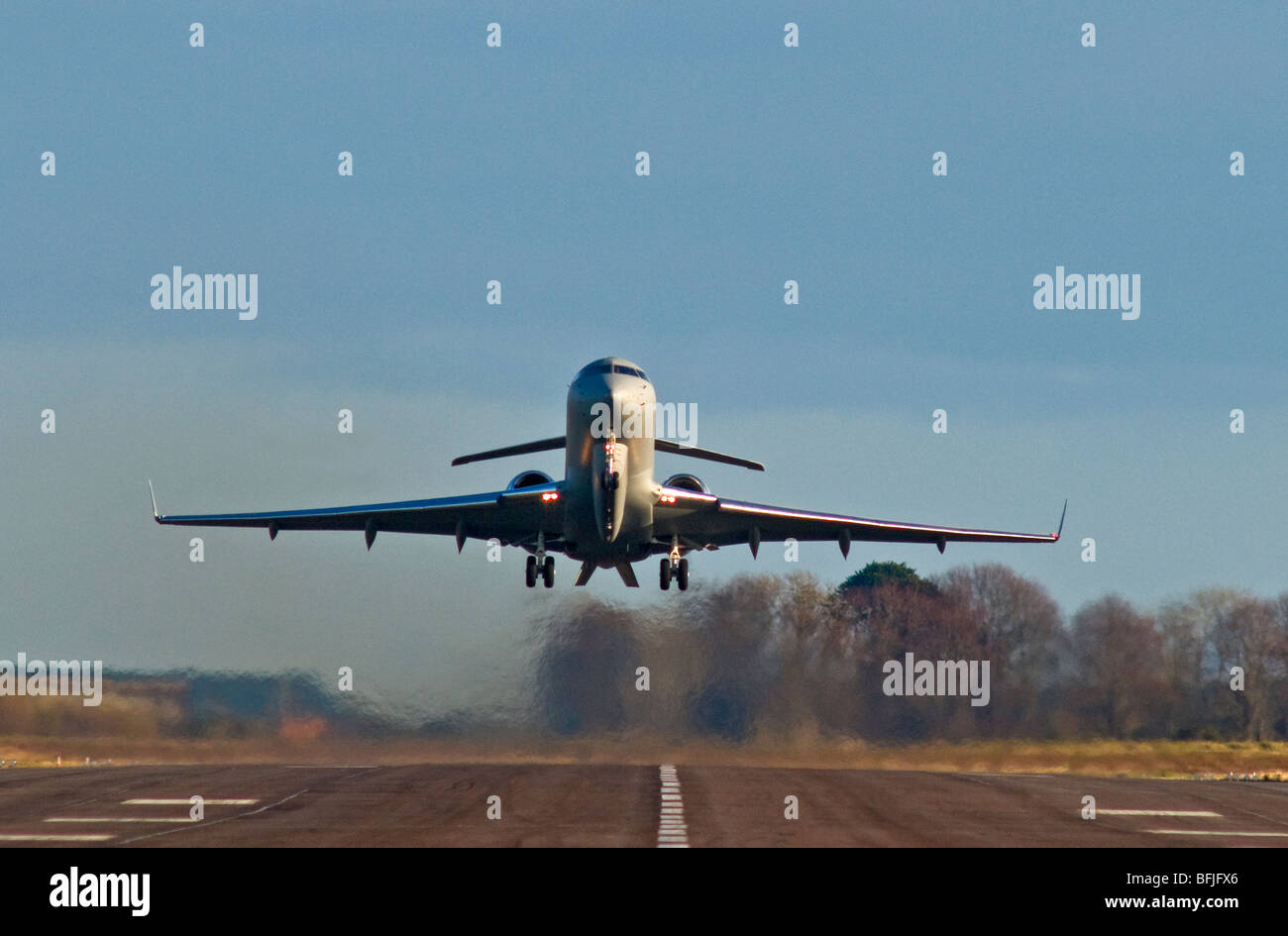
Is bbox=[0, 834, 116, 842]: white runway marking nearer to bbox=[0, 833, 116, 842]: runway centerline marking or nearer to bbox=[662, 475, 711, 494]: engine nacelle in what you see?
bbox=[0, 833, 116, 842]: runway centerline marking

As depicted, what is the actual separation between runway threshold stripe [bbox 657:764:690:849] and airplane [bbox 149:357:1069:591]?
6647 mm

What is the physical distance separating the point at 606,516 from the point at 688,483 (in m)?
4.52

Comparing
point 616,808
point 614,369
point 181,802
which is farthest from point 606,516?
point 181,802

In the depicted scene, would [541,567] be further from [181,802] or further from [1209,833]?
[1209,833]

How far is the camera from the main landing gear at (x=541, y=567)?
4299cm

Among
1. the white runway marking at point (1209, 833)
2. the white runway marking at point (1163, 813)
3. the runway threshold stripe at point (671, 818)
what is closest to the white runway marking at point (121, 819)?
the runway threshold stripe at point (671, 818)

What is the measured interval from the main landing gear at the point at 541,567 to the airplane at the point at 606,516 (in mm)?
30

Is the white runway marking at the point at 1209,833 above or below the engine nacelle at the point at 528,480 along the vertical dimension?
below

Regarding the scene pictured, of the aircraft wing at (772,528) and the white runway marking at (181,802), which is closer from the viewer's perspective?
the white runway marking at (181,802)

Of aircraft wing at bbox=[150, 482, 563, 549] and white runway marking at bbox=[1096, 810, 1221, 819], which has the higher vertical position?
aircraft wing at bbox=[150, 482, 563, 549]

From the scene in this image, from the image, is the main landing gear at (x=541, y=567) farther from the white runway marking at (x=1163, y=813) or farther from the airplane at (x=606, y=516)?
the white runway marking at (x=1163, y=813)

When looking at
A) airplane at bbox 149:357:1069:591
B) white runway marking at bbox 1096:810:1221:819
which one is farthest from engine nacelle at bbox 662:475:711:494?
white runway marking at bbox 1096:810:1221:819

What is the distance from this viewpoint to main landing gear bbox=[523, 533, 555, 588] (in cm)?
4299
